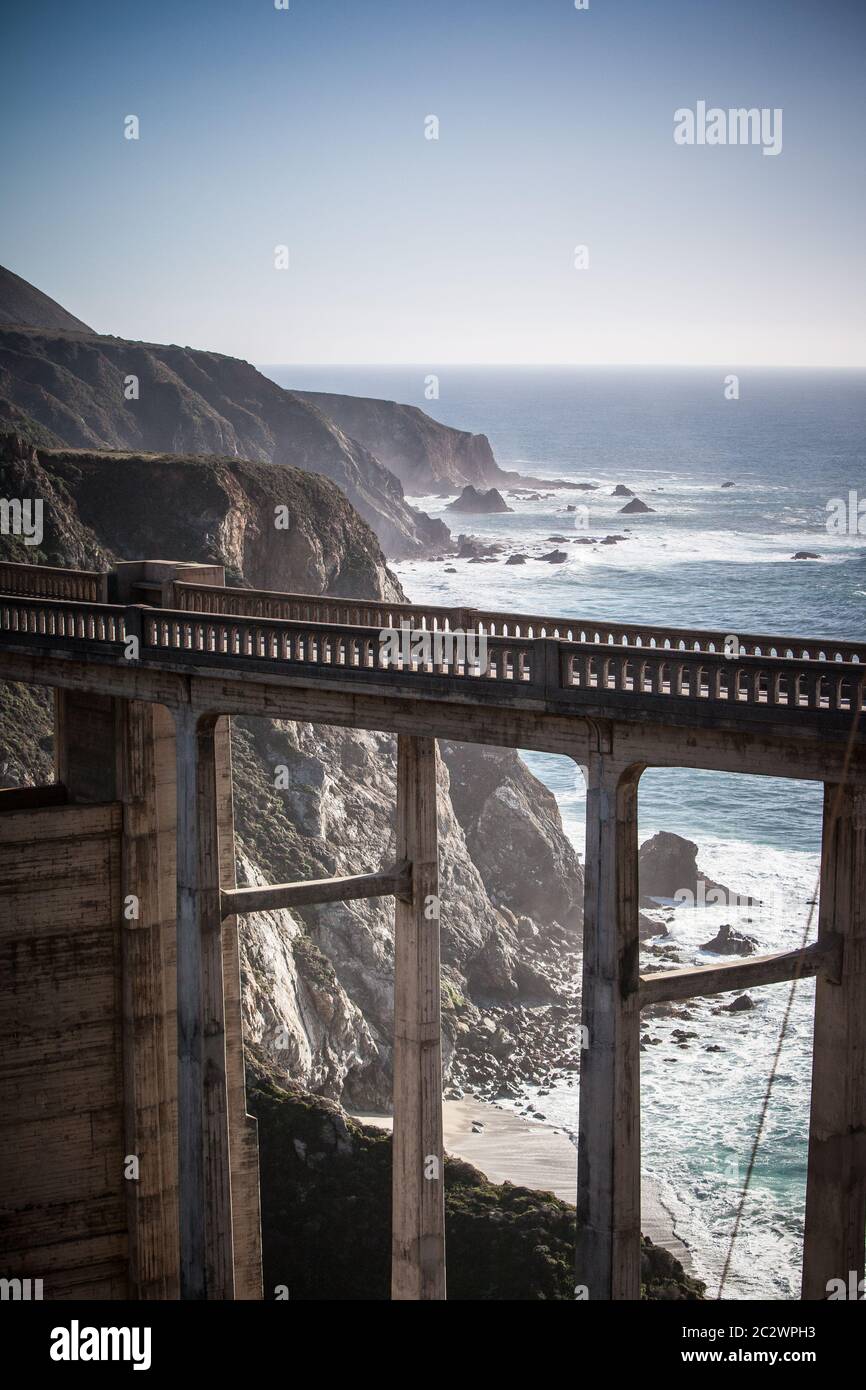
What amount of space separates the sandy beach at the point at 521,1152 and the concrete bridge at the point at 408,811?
113 feet

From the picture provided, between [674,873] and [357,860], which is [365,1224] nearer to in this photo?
[357,860]

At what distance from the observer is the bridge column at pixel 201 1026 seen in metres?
28.5

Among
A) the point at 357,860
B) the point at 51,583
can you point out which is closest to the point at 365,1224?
the point at 51,583

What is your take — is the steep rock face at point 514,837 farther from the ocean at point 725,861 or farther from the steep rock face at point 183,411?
the steep rock face at point 183,411

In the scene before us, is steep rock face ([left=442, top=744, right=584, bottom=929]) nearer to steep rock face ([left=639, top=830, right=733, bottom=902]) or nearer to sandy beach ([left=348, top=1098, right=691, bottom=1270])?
steep rock face ([left=639, top=830, right=733, bottom=902])

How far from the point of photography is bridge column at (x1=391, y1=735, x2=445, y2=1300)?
29719mm

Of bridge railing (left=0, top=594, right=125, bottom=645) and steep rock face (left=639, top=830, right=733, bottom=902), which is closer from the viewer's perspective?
bridge railing (left=0, top=594, right=125, bottom=645)

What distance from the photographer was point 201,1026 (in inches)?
1126

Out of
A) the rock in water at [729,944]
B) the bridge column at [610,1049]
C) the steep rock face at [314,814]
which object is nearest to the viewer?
the bridge column at [610,1049]

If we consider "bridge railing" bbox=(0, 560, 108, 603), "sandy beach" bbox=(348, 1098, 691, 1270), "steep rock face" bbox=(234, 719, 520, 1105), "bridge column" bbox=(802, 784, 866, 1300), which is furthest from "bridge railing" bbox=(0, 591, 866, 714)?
"steep rock face" bbox=(234, 719, 520, 1105)

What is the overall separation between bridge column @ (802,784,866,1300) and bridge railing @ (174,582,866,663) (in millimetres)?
2305

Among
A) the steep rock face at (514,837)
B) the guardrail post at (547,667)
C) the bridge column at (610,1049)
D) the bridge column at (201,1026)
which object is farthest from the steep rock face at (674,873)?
the guardrail post at (547,667)
